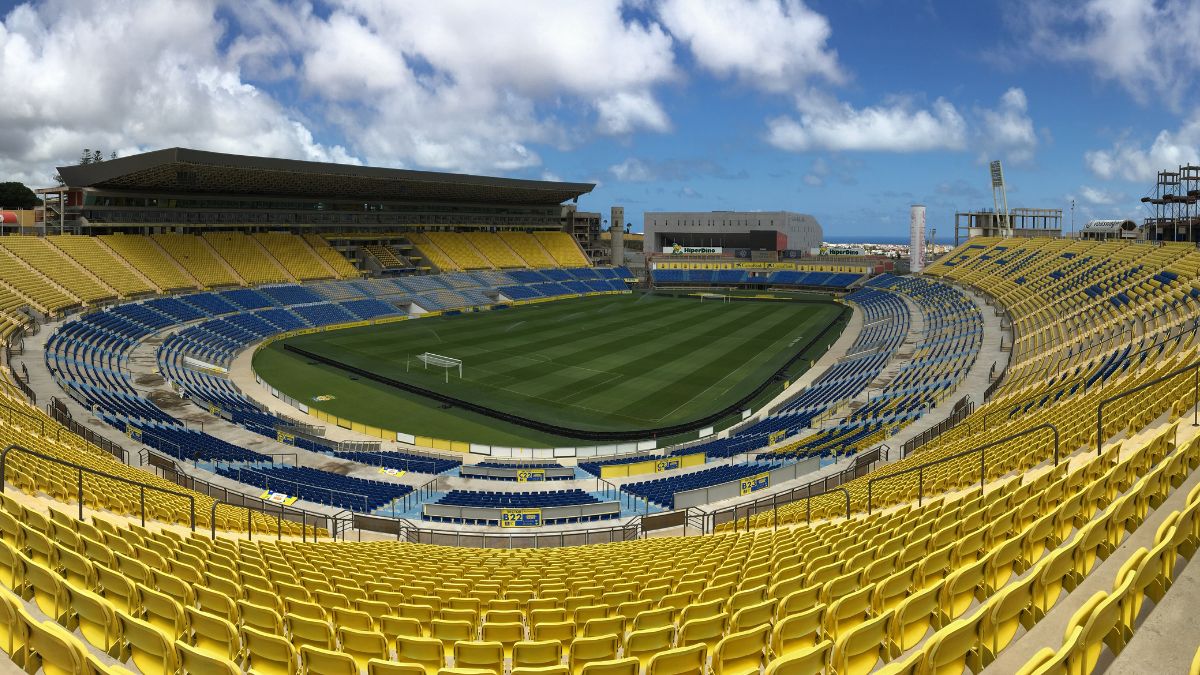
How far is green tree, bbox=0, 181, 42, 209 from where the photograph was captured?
91.9 meters

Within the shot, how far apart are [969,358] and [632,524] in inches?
1031

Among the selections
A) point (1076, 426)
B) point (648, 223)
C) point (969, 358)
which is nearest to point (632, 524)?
point (1076, 426)

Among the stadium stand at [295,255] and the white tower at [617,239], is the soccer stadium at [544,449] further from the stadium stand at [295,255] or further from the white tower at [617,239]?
the white tower at [617,239]

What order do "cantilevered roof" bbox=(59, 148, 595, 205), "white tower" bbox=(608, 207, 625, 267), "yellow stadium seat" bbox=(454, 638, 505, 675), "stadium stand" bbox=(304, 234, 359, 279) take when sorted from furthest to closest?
1. "white tower" bbox=(608, 207, 625, 267)
2. "stadium stand" bbox=(304, 234, 359, 279)
3. "cantilevered roof" bbox=(59, 148, 595, 205)
4. "yellow stadium seat" bbox=(454, 638, 505, 675)

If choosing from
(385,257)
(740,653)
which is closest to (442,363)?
(385,257)

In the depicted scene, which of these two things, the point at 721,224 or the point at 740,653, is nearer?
the point at 740,653

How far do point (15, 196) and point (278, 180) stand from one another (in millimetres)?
46860

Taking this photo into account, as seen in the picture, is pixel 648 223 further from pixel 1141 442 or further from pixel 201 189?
pixel 1141 442

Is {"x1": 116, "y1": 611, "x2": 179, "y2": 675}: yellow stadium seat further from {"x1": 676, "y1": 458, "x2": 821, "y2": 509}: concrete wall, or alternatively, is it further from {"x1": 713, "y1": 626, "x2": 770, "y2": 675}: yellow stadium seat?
{"x1": 676, "y1": 458, "x2": 821, "y2": 509}: concrete wall

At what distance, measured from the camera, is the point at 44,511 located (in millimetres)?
11414

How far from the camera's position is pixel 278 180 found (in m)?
71.5

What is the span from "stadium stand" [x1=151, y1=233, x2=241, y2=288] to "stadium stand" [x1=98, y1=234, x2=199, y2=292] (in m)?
0.76

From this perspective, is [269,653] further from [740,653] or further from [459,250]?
[459,250]

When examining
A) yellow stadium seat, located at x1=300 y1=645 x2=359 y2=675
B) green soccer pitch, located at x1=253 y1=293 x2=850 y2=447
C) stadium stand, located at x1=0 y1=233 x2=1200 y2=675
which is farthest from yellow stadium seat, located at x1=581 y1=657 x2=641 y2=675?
green soccer pitch, located at x1=253 y1=293 x2=850 y2=447
